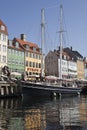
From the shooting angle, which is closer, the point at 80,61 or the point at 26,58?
the point at 26,58

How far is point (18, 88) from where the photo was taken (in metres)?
65.7

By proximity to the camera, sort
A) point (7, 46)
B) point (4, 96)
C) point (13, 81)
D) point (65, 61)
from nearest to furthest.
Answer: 1. point (4, 96)
2. point (13, 81)
3. point (7, 46)
4. point (65, 61)

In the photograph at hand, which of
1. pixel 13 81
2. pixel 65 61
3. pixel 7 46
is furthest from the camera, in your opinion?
pixel 65 61

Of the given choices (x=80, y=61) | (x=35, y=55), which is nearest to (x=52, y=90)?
(x=35, y=55)

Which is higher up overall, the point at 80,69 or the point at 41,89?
the point at 80,69

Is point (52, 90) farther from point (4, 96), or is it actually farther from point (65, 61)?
point (65, 61)

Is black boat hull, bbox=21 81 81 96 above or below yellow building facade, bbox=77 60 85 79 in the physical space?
below

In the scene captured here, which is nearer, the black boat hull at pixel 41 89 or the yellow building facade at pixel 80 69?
the black boat hull at pixel 41 89

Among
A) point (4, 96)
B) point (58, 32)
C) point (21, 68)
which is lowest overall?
point (4, 96)

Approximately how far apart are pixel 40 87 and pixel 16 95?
4.94 meters

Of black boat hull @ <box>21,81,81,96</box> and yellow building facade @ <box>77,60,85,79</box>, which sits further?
yellow building facade @ <box>77,60,85,79</box>

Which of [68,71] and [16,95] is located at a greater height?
[68,71]

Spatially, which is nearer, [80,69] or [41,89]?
[41,89]

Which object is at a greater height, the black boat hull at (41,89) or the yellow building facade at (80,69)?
the yellow building facade at (80,69)
